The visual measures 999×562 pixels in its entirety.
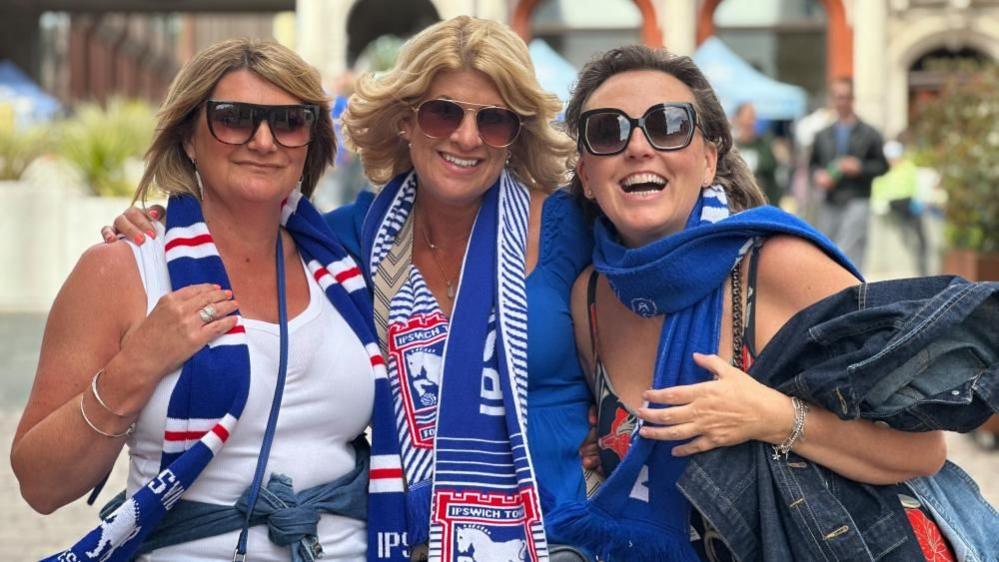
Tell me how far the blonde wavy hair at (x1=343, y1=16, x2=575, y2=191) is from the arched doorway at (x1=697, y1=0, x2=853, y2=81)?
1048 inches

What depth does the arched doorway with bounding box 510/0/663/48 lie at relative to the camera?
29688 mm

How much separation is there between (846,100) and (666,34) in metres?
16.5

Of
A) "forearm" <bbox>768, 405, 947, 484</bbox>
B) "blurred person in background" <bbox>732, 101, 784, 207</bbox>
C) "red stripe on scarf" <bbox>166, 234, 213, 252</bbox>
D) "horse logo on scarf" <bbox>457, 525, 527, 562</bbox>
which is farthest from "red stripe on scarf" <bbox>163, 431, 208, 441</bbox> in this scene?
"blurred person in background" <bbox>732, 101, 784, 207</bbox>

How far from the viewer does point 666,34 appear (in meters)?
29.2

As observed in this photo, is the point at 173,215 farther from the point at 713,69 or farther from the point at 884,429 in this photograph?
the point at 713,69

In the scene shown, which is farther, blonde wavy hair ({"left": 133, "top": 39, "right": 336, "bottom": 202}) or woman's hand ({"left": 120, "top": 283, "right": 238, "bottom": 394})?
blonde wavy hair ({"left": 133, "top": 39, "right": 336, "bottom": 202})

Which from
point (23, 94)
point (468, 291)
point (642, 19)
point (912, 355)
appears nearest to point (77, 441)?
point (468, 291)

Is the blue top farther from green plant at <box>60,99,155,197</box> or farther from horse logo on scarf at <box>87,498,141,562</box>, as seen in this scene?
green plant at <box>60,99,155,197</box>

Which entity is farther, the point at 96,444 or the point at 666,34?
the point at 666,34

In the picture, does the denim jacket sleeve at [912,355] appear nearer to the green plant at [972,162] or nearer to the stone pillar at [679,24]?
the green plant at [972,162]

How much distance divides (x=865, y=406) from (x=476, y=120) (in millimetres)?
1274

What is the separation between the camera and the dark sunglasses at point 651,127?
323 cm

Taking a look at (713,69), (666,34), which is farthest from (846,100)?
(666,34)

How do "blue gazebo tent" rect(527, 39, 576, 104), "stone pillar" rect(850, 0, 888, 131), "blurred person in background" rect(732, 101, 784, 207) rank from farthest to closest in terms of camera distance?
"stone pillar" rect(850, 0, 888, 131) < "blue gazebo tent" rect(527, 39, 576, 104) < "blurred person in background" rect(732, 101, 784, 207)
